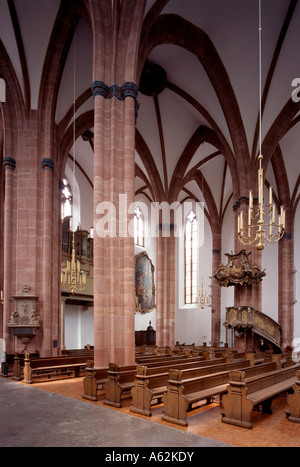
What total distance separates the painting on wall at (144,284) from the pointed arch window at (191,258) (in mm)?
3013

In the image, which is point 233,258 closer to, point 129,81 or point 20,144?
point 129,81

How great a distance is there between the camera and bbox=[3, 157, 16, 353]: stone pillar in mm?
14398

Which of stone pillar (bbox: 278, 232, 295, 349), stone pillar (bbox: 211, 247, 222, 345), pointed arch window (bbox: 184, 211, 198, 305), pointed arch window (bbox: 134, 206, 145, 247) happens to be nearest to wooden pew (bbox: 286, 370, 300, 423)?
stone pillar (bbox: 278, 232, 295, 349)

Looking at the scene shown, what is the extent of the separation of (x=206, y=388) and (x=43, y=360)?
5.81 m

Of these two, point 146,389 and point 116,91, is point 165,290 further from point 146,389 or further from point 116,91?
point 146,389

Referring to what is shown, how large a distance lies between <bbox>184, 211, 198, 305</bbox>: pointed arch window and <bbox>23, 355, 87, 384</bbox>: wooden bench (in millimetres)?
17831

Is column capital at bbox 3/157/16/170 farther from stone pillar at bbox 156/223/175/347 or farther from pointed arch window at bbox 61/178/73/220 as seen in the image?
stone pillar at bbox 156/223/175/347

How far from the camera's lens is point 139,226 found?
29.6 m

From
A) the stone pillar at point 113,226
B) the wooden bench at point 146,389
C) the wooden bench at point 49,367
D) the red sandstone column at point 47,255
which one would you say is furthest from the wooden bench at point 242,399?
the red sandstone column at point 47,255

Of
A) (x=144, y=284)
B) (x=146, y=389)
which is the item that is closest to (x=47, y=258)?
(x=146, y=389)

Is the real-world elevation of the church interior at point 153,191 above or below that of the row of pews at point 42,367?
above

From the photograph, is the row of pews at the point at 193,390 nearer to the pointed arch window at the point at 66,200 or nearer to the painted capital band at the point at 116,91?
the painted capital band at the point at 116,91

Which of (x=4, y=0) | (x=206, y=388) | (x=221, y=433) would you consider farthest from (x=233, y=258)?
(x=4, y=0)

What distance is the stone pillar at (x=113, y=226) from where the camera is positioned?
1022 centimetres
